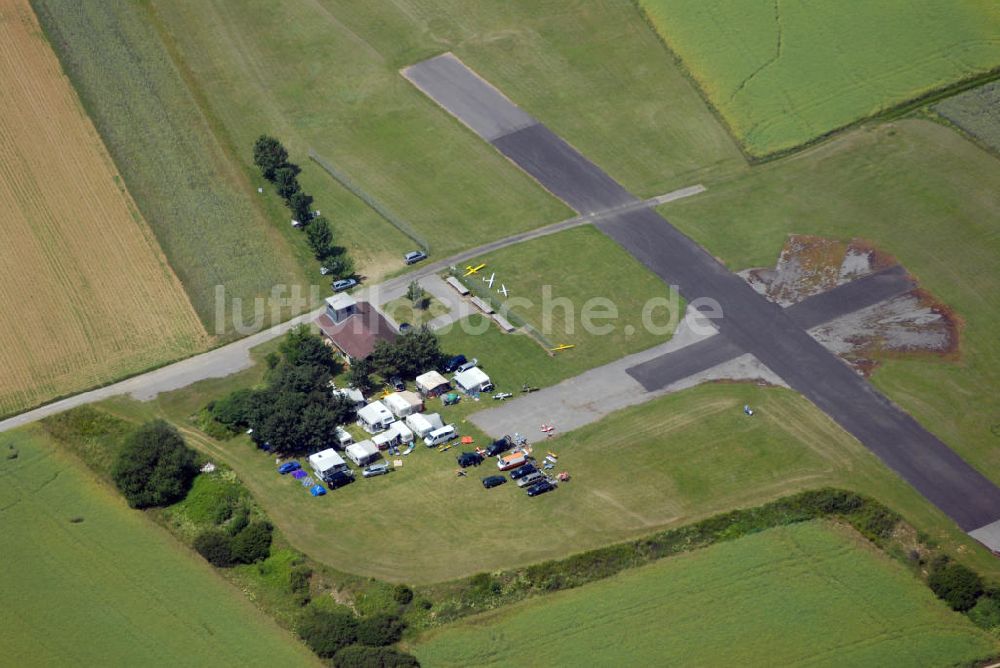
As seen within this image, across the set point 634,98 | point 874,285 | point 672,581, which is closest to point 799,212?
point 874,285

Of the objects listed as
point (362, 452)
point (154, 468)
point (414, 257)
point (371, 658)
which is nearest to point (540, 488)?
point (362, 452)

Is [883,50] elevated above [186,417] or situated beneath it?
elevated above

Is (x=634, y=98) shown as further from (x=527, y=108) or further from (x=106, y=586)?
(x=106, y=586)

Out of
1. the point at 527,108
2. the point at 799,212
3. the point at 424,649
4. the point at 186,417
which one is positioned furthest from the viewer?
the point at 527,108

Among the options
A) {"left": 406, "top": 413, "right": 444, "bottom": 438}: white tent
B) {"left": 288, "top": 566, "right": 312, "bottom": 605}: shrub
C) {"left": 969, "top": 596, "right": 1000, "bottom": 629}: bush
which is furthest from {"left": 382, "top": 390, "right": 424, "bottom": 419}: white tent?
{"left": 969, "top": 596, "right": 1000, "bottom": 629}: bush

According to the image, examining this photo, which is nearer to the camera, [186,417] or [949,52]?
[186,417]

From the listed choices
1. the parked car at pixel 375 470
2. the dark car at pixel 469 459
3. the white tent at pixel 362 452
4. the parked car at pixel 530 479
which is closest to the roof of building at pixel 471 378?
the dark car at pixel 469 459

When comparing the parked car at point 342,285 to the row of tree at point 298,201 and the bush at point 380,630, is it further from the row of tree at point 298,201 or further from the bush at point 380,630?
the bush at point 380,630
